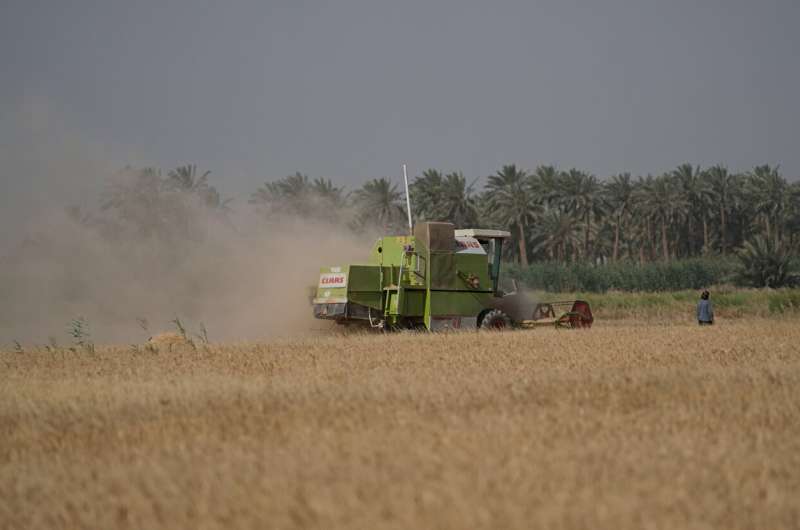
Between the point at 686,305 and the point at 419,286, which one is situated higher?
the point at 419,286

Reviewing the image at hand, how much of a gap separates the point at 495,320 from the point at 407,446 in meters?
16.7

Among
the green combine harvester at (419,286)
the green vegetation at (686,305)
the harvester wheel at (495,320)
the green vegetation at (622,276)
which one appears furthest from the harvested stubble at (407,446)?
the green vegetation at (622,276)

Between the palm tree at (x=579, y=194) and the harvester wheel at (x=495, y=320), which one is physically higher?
the palm tree at (x=579, y=194)

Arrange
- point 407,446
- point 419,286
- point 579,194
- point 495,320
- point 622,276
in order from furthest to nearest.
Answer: point 579,194, point 622,276, point 495,320, point 419,286, point 407,446

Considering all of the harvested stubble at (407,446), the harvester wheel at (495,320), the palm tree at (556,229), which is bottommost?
the harvested stubble at (407,446)

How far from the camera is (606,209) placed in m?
88.4

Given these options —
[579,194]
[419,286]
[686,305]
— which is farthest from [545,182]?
[419,286]

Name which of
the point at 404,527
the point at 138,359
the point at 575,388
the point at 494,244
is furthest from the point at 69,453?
the point at 494,244

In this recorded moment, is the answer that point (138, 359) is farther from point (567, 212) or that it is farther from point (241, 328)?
point (567, 212)

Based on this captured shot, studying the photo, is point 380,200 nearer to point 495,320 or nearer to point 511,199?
point 511,199

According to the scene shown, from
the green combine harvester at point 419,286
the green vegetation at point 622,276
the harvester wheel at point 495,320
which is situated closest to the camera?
the green combine harvester at point 419,286

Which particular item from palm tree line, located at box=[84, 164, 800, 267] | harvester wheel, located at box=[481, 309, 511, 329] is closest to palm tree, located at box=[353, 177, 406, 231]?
palm tree line, located at box=[84, 164, 800, 267]

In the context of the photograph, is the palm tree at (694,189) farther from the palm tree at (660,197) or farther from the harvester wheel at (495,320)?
the harvester wheel at (495,320)

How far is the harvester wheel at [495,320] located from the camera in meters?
24.1
